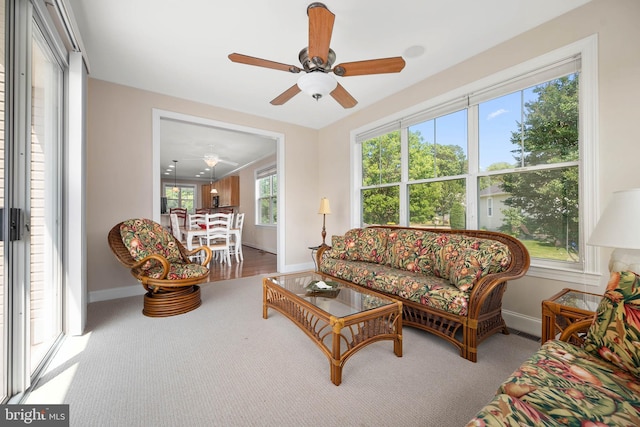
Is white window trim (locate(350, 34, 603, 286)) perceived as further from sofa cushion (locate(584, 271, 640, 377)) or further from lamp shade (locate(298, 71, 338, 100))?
lamp shade (locate(298, 71, 338, 100))

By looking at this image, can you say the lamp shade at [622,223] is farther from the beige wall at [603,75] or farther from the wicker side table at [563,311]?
the beige wall at [603,75]

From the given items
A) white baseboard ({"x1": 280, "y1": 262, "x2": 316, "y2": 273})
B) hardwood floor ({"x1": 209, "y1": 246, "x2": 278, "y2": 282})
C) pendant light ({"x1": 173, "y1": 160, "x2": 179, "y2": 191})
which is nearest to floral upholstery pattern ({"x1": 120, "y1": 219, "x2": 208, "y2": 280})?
hardwood floor ({"x1": 209, "y1": 246, "x2": 278, "y2": 282})

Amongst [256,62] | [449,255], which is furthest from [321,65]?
[449,255]

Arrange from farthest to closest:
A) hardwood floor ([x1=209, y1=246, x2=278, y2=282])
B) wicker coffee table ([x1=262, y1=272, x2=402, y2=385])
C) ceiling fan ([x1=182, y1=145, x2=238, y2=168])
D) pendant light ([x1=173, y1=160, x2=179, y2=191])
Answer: pendant light ([x1=173, y1=160, x2=179, y2=191]), ceiling fan ([x1=182, y1=145, x2=238, y2=168]), hardwood floor ([x1=209, y1=246, x2=278, y2=282]), wicker coffee table ([x1=262, y1=272, x2=402, y2=385])

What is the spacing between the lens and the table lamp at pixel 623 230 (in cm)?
136

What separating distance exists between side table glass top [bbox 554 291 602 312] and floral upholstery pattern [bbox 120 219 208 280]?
120 inches

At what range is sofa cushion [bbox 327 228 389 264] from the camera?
317 cm

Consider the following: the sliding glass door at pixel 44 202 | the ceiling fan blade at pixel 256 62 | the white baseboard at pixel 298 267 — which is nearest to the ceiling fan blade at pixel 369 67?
the ceiling fan blade at pixel 256 62

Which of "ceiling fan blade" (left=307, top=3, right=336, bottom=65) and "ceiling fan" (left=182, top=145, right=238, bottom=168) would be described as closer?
"ceiling fan blade" (left=307, top=3, right=336, bottom=65)

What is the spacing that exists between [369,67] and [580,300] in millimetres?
2228

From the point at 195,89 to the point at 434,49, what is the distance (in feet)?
9.82

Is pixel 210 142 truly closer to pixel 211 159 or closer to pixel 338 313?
pixel 211 159

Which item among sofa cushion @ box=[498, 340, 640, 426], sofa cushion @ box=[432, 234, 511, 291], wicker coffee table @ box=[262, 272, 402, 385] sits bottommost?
wicker coffee table @ box=[262, 272, 402, 385]

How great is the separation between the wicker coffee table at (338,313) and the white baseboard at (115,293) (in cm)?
216
